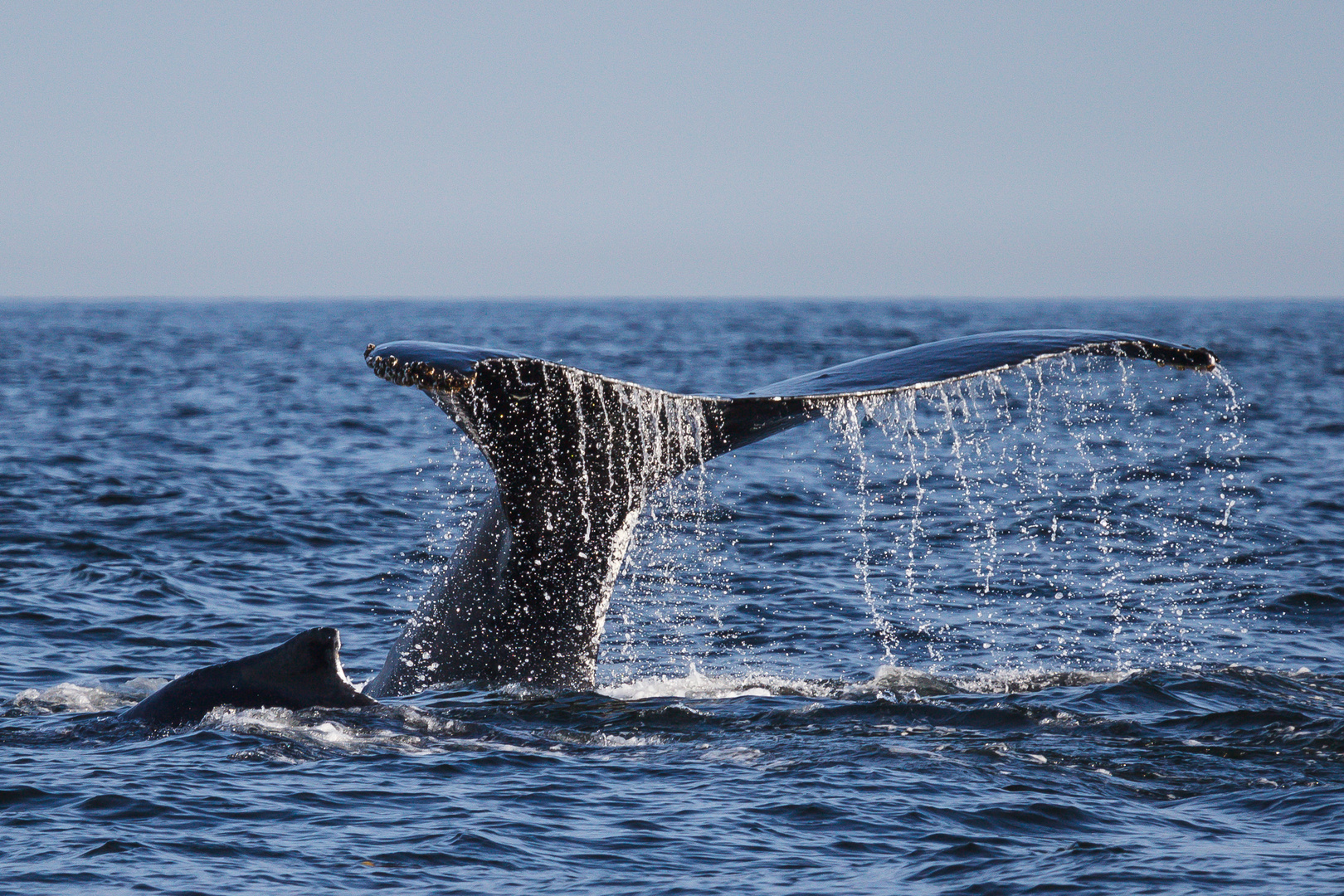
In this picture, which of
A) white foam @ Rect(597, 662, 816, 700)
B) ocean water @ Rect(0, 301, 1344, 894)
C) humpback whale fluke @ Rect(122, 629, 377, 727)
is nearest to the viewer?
ocean water @ Rect(0, 301, 1344, 894)

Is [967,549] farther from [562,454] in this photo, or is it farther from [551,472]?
[562,454]

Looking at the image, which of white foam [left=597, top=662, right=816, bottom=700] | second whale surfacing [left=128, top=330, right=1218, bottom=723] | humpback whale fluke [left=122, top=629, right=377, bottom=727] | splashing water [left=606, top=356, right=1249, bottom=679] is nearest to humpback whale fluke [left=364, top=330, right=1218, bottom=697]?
second whale surfacing [left=128, top=330, right=1218, bottom=723]

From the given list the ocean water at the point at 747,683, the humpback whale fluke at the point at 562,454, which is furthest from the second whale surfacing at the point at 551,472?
the ocean water at the point at 747,683

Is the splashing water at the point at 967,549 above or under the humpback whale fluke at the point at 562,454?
under

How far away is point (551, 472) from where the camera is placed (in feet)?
23.3

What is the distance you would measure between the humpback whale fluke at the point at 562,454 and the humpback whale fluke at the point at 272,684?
39 cm

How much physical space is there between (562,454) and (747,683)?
2.78 meters

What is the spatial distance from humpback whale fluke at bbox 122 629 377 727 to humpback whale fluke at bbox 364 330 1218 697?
39 centimetres

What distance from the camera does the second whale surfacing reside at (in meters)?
6.49

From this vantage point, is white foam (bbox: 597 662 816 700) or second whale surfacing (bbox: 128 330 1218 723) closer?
second whale surfacing (bbox: 128 330 1218 723)

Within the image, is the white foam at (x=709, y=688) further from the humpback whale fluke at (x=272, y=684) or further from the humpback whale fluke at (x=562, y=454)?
the humpback whale fluke at (x=272, y=684)

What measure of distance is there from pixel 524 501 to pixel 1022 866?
2.68 meters

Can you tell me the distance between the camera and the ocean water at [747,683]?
6273 mm

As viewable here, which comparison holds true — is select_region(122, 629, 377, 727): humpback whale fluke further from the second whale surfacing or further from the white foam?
the white foam
